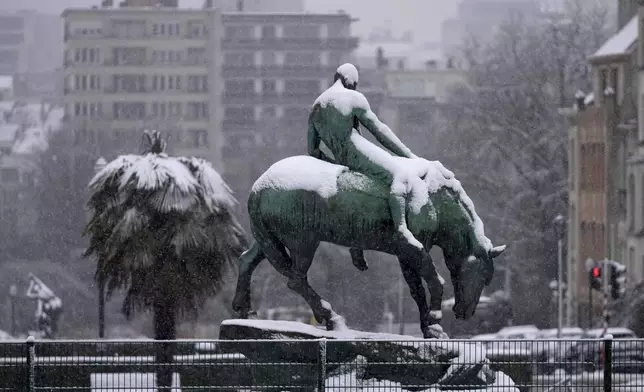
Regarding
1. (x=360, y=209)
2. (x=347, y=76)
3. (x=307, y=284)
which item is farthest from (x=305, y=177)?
(x=347, y=76)

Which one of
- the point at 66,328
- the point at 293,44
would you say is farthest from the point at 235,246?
the point at 293,44

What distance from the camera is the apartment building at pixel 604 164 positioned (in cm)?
7694

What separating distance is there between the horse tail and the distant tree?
171 feet

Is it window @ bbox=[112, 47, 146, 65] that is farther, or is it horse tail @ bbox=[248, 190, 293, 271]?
window @ bbox=[112, 47, 146, 65]

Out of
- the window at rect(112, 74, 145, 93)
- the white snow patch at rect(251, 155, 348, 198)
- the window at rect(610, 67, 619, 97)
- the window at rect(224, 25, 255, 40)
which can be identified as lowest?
the white snow patch at rect(251, 155, 348, 198)

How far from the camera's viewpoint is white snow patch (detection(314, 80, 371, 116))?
27.2 metres

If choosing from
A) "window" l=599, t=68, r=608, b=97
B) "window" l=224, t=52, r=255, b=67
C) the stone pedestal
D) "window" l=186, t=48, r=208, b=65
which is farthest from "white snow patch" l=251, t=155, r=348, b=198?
"window" l=224, t=52, r=255, b=67

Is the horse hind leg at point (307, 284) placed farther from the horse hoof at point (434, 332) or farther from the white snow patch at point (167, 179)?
the white snow patch at point (167, 179)

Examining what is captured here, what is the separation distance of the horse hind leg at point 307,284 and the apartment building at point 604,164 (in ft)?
153

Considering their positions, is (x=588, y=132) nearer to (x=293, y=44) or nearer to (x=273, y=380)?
(x=273, y=380)

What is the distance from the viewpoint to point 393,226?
26781 millimetres

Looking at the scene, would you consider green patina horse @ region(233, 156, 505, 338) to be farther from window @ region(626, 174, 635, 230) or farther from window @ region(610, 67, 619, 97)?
window @ region(610, 67, 619, 97)

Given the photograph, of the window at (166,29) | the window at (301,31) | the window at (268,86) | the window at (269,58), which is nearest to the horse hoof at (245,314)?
the window at (166,29)

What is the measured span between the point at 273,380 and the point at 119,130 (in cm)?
12606
